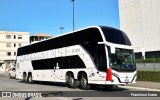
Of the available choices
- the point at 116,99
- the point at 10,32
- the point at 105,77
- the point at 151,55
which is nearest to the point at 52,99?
the point at 116,99

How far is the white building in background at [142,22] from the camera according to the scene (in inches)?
1832

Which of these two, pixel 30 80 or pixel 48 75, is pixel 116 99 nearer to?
pixel 48 75

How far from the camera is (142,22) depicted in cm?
4944

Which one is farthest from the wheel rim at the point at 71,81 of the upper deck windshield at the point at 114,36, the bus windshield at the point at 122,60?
the upper deck windshield at the point at 114,36

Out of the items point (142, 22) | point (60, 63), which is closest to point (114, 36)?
point (60, 63)

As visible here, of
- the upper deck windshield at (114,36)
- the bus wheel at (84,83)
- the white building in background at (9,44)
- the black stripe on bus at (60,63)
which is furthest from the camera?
the white building in background at (9,44)

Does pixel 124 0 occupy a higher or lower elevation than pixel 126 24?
higher

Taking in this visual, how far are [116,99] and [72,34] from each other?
28.0ft

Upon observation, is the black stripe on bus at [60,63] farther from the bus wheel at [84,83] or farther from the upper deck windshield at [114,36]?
the upper deck windshield at [114,36]

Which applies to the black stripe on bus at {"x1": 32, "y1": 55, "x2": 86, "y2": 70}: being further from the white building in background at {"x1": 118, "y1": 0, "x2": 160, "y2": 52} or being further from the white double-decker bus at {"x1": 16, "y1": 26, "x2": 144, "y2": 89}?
the white building in background at {"x1": 118, "y1": 0, "x2": 160, "y2": 52}

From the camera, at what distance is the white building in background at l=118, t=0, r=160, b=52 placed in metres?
46.5

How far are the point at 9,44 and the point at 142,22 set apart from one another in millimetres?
Answer: 57845

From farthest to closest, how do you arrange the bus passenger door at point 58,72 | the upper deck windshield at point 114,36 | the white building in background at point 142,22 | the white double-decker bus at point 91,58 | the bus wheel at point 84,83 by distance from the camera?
the white building in background at point 142,22
the bus passenger door at point 58,72
the bus wheel at point 84,83
the upper deck windshield at point 114,36
the white double-decker bus at point 91,58

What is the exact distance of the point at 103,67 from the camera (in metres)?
18.2
